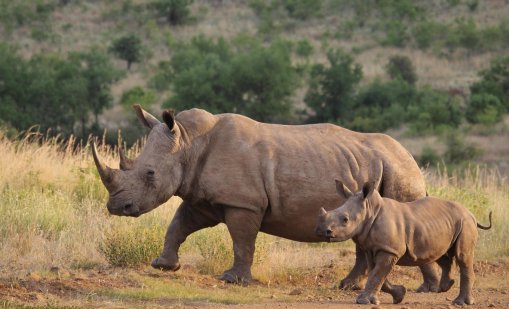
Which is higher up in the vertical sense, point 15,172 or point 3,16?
point 3,16

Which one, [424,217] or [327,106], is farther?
[327,106]

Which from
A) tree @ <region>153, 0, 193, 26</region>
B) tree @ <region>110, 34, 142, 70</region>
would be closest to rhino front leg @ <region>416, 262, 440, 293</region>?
tree @ <region>110, 34, 142, 70</region>

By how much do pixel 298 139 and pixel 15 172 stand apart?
244 inches

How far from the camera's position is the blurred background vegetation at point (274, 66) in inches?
1425

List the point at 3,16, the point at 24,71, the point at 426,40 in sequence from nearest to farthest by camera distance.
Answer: the point at 24,71, the point at 426,40, the point at 3,16

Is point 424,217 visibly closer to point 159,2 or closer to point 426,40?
point 426,40

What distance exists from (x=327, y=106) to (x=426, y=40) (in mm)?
17337

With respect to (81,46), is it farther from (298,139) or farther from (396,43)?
(298,139)

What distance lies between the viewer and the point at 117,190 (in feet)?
31.7

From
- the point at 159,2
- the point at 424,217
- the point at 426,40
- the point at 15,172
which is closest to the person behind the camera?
the point at 424,217

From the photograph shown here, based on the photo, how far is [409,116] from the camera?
40594 mm

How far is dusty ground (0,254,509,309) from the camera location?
897cm

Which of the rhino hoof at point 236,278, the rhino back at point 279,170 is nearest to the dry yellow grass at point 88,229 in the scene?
the rhino hoof at point 236,278

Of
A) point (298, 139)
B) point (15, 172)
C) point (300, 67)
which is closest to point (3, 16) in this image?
point (300, 67)
